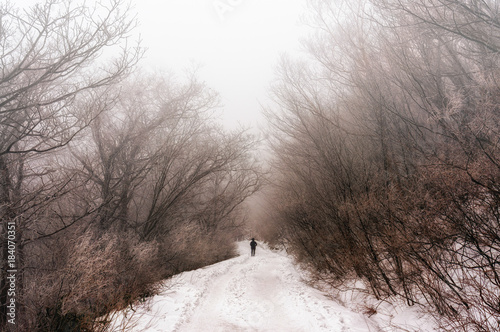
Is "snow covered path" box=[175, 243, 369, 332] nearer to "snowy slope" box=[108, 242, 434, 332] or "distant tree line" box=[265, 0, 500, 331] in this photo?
"snowy slope" box=[108, 242, 434, 332]

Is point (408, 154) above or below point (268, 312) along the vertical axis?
above

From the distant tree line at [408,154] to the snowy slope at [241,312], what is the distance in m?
1.25

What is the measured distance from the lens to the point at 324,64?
9102 millimetres

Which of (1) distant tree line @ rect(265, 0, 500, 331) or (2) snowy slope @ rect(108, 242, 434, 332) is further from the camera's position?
(2) snowy slope @ rect(108, 242, 434, 332)

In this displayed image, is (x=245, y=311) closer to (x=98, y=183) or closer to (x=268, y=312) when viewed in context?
(x=268, y=312)

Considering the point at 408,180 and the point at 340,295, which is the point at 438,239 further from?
the point at 340,295

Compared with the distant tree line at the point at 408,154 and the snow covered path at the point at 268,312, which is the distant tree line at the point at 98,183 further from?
the distant tree line at the point at 408,154

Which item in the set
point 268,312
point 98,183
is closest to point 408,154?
point 268,312

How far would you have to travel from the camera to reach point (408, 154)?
675 cm

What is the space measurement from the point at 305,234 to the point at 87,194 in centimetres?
920

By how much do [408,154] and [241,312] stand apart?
6029 millimetres

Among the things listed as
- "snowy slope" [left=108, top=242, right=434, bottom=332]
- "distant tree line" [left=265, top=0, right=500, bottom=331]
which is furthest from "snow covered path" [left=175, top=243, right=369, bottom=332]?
"distant tree line" [left=265, top=0, right=500, bottom=331]

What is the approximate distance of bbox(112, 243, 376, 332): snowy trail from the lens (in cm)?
520

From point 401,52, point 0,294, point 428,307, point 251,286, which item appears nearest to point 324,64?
point 401,52
